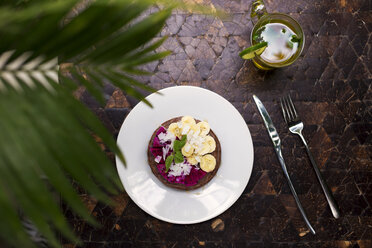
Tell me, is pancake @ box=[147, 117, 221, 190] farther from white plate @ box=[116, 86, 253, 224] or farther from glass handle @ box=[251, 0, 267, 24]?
glass handle @ box=[251, 0, 267, 24]

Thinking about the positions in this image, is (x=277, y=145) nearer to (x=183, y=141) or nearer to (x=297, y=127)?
(x=297, y=127)

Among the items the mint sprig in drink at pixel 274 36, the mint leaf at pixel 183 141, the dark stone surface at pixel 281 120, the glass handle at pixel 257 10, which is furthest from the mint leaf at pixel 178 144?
the glass handle at pixel 257 10

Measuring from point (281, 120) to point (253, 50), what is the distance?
0.23 meters

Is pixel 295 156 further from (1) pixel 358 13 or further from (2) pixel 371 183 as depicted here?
(1) pixel 358 13

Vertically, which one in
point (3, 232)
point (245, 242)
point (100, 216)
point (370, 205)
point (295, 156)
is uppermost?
point (3, 232)

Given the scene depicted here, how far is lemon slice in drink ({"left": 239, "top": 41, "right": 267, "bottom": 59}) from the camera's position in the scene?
2.90 feet

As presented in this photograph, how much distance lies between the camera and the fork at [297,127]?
3.23ft

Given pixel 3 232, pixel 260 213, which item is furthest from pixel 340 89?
pixel 3 232

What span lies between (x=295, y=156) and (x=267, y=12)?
43 centimetres

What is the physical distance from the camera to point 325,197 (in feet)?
3.26

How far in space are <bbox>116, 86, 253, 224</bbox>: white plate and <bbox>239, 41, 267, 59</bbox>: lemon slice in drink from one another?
13 cm

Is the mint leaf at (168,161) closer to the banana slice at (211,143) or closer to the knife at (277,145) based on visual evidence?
the banana slice at (211,143)

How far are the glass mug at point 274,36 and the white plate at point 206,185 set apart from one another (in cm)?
19

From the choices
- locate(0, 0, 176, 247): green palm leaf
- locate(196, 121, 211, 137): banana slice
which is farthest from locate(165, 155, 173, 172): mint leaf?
locate(0, 0, 176, 247): green palm leaf
